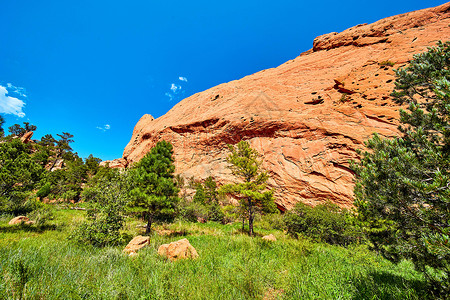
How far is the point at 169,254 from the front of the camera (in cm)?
591

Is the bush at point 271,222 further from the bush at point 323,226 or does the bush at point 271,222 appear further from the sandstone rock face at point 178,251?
the sandstone rock face at point 178,251

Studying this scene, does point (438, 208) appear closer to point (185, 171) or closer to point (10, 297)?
point (10, 297)

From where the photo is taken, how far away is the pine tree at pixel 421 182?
2.60 meters

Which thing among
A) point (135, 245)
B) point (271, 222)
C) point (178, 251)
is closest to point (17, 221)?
point (135, 245)

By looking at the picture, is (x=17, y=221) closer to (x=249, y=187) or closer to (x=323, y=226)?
(x=249, y=187)

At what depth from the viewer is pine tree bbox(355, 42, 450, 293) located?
2600mm

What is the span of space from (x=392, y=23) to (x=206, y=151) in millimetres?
44579

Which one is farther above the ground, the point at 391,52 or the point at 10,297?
the point at 391,52

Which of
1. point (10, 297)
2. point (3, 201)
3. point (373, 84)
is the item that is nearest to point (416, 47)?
point (373, 84)

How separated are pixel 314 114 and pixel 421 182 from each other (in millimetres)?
23748

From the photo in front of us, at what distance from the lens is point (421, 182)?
256 cm

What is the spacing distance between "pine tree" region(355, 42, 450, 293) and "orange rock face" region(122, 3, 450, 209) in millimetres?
15253

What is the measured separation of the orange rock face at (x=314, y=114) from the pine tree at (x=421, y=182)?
→ 50.0ft

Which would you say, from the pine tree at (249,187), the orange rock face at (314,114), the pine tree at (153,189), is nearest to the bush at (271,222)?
the orange rock face at (314,114)
